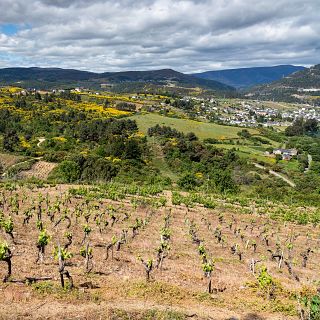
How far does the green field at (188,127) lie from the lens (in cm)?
13650

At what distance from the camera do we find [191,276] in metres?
22.1

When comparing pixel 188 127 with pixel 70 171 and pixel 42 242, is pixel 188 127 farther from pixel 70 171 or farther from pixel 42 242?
pixel 42 242

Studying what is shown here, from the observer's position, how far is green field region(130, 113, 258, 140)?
136m

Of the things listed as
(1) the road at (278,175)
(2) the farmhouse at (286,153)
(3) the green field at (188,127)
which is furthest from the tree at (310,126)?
(1) the road at (278,175)

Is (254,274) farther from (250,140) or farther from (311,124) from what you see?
(311,124)

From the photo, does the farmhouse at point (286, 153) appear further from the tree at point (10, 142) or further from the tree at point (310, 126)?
the tree at point (10, 142)

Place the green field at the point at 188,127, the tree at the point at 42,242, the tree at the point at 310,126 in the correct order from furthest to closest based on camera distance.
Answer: the tree at the point at 310,126 → the green field at the point at 188,127 → the tree at the point at 42,242

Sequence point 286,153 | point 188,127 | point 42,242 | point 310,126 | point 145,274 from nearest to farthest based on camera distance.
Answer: point 42,242 → point 145,274 → point 286,153 → point 188,127 → point 310,126

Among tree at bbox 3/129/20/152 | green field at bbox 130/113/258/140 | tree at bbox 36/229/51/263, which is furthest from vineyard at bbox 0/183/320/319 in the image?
green field at bbox 130/113/258/140

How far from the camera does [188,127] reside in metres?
142

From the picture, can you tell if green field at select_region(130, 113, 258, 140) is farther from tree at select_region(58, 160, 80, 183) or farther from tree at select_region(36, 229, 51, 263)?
tree at select_region(36, 229, 51, 263)

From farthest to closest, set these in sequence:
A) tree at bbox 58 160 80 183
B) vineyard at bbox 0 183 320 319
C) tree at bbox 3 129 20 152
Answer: tree at bbox 3 129 20 152 → tree at bbox 58 160 80 183 → vineyard at bbox 0 183 320 319

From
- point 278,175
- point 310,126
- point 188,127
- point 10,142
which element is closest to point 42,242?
point 278,175

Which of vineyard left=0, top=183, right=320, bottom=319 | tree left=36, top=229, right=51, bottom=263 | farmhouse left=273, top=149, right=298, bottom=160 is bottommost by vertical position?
farmhouse left=273, top=149, right=298, bottom=160
